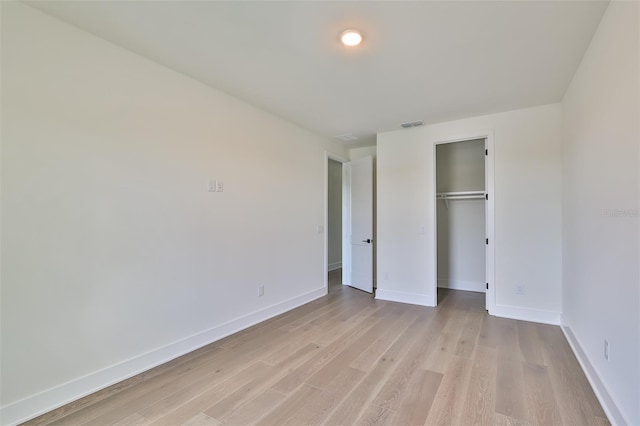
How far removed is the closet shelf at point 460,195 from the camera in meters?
4.82

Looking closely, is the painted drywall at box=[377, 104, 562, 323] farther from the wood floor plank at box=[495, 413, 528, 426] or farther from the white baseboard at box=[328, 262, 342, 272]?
the white baseboard at box=[328, 262, 342, 272]

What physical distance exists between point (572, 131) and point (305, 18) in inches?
109

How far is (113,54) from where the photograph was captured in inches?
87.5

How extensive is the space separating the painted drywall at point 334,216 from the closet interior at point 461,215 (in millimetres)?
2585

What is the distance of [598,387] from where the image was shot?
200cm

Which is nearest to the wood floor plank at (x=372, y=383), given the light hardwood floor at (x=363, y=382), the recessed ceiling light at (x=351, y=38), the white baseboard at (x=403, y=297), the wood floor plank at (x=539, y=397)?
the light hardwood floor at (x=363, y=382)

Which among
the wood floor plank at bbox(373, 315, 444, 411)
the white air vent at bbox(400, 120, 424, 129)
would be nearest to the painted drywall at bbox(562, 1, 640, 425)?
the wood floor plank at bbox(373, 315, 444, 411)

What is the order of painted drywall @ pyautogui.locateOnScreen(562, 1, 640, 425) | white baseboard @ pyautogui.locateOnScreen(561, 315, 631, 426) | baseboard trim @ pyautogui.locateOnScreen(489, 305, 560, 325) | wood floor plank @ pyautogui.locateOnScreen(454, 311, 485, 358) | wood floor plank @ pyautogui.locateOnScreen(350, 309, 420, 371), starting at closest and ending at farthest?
painted drywall @ pyautogui.locateOnScreen(562, 1, 640, 425) < white baseboard @ pyautogui.locateOnScreen(561, 315, 631, 426) < wood floor plank @ pyautogui.locateOnScreen(350, 309, 420, 371) < wood floor plank @ pyautogui.locateOnScreen(454, 311, 485, 358) < baseboard trim @ pyautogui.locateOnScreen(489, 305, 560, 325)

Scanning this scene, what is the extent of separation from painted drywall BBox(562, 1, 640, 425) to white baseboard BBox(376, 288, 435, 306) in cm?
170

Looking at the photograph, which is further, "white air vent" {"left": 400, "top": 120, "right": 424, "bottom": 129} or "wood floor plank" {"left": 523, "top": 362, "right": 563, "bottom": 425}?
"white air vent" {"left": 400, "top": 120, "right": 424, "bottom": 129}

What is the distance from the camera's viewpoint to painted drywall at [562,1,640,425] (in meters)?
1.54

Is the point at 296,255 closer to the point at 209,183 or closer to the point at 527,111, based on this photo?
the point at 209,183

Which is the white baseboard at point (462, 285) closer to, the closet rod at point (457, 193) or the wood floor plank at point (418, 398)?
the closet rod at point (457, 193)

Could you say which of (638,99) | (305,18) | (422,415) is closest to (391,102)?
→ (305,18)
